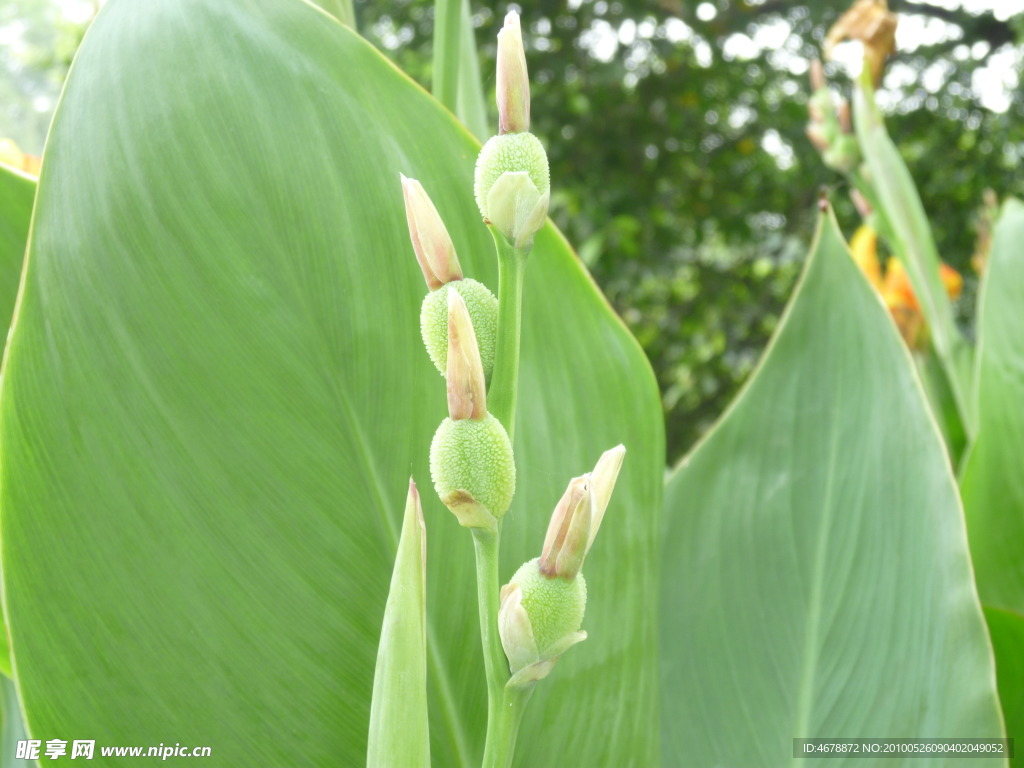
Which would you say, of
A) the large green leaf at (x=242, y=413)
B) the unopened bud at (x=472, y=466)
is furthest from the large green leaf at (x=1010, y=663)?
the unopened bud at (x=472, y=466)

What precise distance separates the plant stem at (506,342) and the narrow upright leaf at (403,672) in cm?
3

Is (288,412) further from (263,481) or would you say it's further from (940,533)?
(940,533)

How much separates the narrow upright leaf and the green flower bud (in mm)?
61

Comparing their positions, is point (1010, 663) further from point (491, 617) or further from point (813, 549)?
point (491, 617)

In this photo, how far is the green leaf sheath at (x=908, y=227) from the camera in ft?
1.88

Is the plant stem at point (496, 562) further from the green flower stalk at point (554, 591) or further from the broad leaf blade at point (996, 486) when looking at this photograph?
the broad leaf blade at point (996, 486)

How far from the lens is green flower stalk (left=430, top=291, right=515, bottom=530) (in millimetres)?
179

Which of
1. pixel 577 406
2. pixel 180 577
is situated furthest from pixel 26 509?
pixel 577 406

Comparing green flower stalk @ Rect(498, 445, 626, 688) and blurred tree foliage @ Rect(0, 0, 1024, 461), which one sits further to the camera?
blurred tree foliage @ Rect(0, 0, 1024, 461)

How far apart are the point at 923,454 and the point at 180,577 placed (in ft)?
0.84

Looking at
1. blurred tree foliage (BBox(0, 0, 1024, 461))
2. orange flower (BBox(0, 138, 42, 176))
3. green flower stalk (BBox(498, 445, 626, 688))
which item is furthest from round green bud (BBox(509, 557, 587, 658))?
blurred tree foliage (BBox(0, 0, 1024, 461))

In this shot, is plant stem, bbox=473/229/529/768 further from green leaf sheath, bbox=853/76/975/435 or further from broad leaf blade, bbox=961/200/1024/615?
green leaf sheath, bbox=853/76/975/435

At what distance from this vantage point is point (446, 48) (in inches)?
13.3

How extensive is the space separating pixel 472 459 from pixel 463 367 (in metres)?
0.02
